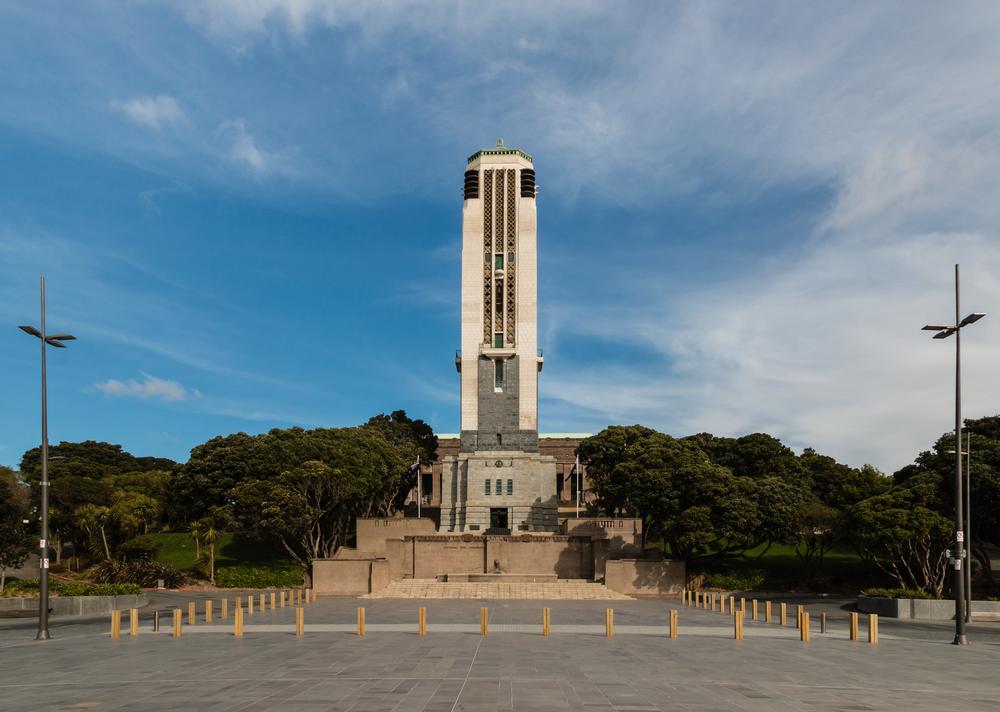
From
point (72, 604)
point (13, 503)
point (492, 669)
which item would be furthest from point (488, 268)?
point (492, 669)

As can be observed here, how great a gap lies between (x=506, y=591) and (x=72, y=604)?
24.8 meters

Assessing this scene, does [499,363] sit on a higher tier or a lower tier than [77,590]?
higher

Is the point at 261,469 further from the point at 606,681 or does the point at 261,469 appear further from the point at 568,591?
the point at 606,681

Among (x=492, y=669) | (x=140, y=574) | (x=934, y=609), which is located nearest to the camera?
(x=492, y=669)

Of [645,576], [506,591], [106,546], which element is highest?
[106,546]

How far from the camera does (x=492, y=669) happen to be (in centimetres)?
1994

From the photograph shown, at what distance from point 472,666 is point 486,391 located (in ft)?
203

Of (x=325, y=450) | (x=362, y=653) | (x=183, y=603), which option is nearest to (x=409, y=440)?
(x=325, y=450)

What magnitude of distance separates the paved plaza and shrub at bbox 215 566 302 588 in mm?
25894

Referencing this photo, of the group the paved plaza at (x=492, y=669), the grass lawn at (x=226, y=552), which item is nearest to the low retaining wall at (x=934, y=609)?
the paved plaza at (x=492, y=669)

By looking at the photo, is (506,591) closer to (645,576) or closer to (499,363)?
(645,576)

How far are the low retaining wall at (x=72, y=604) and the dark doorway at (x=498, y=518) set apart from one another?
4223 centimetres

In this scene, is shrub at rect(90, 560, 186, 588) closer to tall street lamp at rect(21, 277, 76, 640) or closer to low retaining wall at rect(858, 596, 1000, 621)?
tall street lamp at rect(21, 277, 76, 640)

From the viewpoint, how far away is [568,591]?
5347cm
